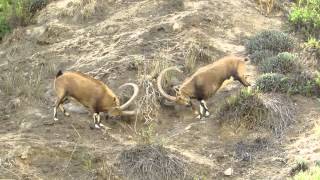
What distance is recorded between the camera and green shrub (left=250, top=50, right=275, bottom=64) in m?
12.7

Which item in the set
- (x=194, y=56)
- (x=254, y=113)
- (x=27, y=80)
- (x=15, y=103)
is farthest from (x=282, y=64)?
(x=15, y=103)

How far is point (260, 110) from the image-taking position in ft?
35.7

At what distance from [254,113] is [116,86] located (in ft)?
8.03

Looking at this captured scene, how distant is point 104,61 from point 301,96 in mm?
3554

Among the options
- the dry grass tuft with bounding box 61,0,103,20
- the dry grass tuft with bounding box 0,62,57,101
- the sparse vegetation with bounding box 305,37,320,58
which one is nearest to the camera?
the dry grass tuft with bounding box 0,62,57,101

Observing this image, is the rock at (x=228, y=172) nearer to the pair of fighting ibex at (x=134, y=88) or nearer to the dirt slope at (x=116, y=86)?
the dirt slope at (x=116, y=86)

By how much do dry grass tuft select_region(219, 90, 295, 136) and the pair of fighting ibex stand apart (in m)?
0.44

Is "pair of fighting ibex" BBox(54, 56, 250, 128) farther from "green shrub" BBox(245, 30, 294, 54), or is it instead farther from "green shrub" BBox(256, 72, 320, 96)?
"green shrub" BBox(245, 30, 294, 54)

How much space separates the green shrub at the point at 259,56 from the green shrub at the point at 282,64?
1.19 ft

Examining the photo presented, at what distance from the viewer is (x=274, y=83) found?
1165cm

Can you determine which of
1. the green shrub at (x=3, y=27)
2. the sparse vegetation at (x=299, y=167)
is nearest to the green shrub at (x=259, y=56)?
the sparse vegetation at (x=299, y=167)

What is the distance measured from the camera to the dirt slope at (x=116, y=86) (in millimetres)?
9914

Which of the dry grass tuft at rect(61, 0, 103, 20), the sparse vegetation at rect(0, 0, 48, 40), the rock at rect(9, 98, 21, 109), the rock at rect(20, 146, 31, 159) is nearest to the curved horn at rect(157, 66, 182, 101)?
the rock at rect(9, 98, 21, 109)

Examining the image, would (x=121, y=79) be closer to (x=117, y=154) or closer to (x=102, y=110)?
(x=102, y=110)
